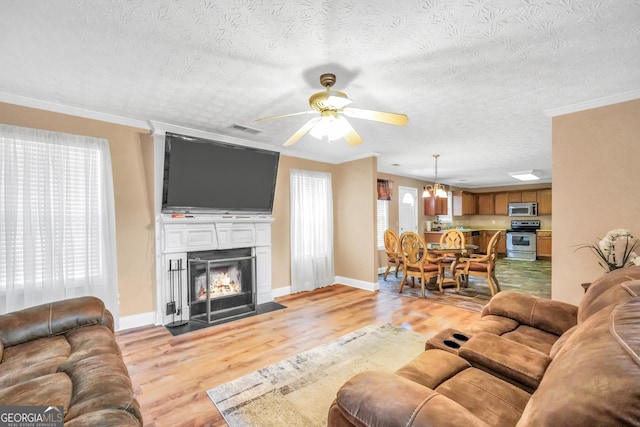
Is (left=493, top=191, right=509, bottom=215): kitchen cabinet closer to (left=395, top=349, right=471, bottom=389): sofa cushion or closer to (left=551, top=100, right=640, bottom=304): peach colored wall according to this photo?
(left=551, top=100, right=640, bottom=304): peach colored wall

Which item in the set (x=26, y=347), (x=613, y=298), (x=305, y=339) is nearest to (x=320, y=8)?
(x=613, y=298)

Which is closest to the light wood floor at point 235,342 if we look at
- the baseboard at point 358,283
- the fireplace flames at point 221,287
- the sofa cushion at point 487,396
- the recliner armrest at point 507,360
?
the baseboard at point 358,283

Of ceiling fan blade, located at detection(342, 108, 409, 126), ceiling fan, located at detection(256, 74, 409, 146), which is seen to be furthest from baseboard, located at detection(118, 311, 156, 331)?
ceiling fan blade, located at detection(342, 108, 409, 126)

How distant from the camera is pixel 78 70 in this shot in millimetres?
2143

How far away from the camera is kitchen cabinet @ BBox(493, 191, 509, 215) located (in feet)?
30.0

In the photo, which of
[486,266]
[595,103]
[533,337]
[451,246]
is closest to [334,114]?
[533,337]

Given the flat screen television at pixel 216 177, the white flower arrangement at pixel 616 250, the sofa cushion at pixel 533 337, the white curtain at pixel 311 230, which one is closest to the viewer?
the sofa cushion at pixel 533 337

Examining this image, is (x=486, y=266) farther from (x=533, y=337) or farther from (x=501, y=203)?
(x=501, y=203)

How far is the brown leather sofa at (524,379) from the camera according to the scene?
0.65 metres

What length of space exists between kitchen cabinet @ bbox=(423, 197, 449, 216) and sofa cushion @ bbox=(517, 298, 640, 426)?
23.7 ft

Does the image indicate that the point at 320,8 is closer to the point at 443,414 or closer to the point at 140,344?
the point at 443,414

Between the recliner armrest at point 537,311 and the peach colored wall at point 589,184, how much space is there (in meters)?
1.17

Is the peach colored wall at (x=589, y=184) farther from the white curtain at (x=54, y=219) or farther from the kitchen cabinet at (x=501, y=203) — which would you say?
the kitchen cabinet at (x=501, y=203)

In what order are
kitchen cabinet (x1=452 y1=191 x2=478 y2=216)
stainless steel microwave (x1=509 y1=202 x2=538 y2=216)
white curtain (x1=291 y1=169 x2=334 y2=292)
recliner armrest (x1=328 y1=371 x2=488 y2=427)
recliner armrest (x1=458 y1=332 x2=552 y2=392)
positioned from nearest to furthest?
recliner armrest (x1=328 y1=371 x2=488 y2=427), recliner armrest (x1=458 y1=332 x2=552 y2=392), white curtain (x1=291 y1=169 x2=334 y2=292), stainless steel microwave (x1=509 y1=202 x2=538 y2=216), kitchen cabinet (x1=452 y1=191 x2=478 y2=216)
